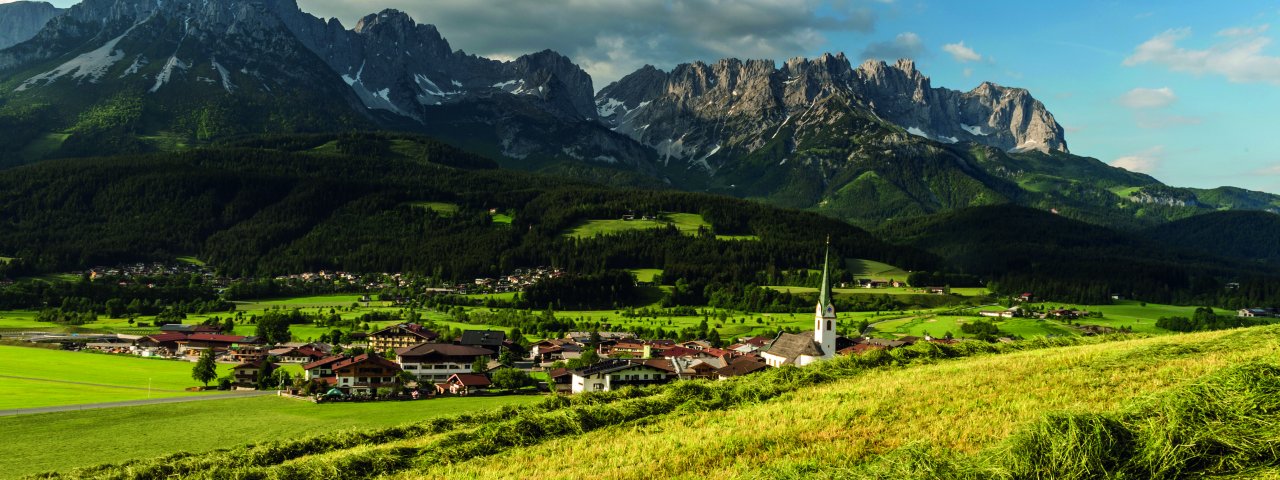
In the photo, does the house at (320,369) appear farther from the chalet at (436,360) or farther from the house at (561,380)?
the house at (561,380)

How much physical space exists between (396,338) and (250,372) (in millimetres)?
30634

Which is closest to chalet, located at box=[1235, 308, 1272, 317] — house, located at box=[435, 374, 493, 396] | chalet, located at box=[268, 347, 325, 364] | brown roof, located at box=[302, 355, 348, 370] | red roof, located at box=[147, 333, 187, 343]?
house, located at box=[435, 374, 493, 396]

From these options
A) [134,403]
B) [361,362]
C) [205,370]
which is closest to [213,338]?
[205,370]

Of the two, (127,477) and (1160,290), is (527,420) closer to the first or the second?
(127,477)

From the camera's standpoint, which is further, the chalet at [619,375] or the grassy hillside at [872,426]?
the chalet at [619,375]

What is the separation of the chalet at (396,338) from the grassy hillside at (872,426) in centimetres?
8011

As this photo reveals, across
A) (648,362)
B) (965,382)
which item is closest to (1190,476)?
(965,382)

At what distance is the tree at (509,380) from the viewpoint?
7394cm

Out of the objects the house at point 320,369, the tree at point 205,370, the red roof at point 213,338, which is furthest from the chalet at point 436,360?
the red roof at point 213,338

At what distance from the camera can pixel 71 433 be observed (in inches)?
1772

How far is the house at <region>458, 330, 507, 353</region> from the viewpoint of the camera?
102 meters

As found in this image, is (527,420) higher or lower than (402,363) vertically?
higher

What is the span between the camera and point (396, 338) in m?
109

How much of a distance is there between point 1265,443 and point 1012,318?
4858 inches
